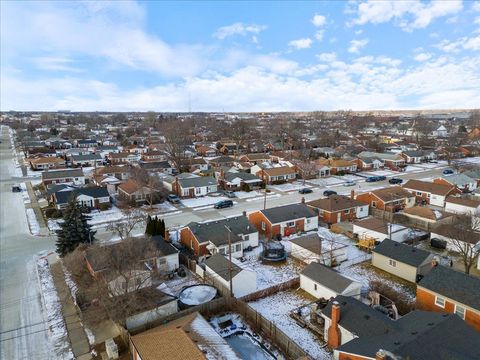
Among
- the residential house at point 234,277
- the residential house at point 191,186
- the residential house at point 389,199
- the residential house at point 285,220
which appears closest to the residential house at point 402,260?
the residential house at point 285,220

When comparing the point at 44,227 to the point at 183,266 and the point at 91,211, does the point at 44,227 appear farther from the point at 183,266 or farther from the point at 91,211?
the point at 183,266

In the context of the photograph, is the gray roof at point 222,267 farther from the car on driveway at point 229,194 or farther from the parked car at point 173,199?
the car on driveway at point 229,194

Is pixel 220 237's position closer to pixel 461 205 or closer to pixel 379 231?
pixel 379 231

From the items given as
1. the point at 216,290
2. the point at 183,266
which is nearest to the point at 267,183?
→ the point at 183,266

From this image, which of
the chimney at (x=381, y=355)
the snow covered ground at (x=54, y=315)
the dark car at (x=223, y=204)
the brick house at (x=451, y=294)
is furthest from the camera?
the dark car at (x=223, y=204)

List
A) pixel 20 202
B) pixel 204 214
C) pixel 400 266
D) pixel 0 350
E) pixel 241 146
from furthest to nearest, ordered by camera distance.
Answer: pixel 241 146
pixel 20 202
pixel 204 214
pixel 400 266
pixel 0 350

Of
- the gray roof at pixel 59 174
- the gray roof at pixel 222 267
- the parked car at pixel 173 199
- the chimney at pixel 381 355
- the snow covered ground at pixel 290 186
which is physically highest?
the gray roof at pixel 59 174

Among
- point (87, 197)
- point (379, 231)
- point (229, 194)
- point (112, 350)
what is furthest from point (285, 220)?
point (87, 197)

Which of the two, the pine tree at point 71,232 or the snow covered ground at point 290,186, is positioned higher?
the pine tree at point 71,232
